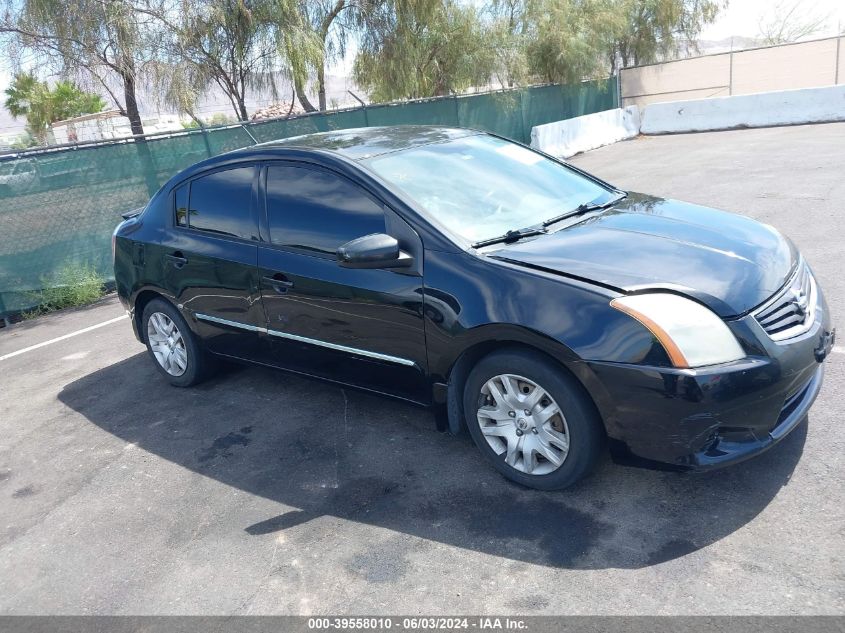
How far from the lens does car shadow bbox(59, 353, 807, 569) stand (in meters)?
3.21

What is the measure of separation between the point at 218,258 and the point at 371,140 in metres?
1.27

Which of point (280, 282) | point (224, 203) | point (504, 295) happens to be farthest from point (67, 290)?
point (504, 295)

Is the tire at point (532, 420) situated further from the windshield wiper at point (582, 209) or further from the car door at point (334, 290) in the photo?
the windshield wiper at point (582, 209)

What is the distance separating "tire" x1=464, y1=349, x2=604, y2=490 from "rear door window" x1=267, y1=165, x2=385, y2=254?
105cm

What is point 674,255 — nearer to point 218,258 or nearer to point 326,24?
point 218,258

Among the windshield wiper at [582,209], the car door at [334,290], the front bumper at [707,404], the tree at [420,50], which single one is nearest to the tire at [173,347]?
the car door at [334,290]

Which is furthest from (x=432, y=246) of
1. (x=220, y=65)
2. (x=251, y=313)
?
(x=220, y=65)

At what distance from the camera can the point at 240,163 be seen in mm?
4848

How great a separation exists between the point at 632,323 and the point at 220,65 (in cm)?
1555

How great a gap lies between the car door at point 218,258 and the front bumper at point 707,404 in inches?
96.6

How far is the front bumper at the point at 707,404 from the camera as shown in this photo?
3041 millimetres

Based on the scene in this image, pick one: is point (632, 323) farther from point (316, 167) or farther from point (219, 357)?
point (219, 357)

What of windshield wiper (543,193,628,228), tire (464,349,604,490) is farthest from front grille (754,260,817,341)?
windshield wiper (543,193,628,228)

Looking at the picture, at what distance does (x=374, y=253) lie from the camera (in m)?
3.72
